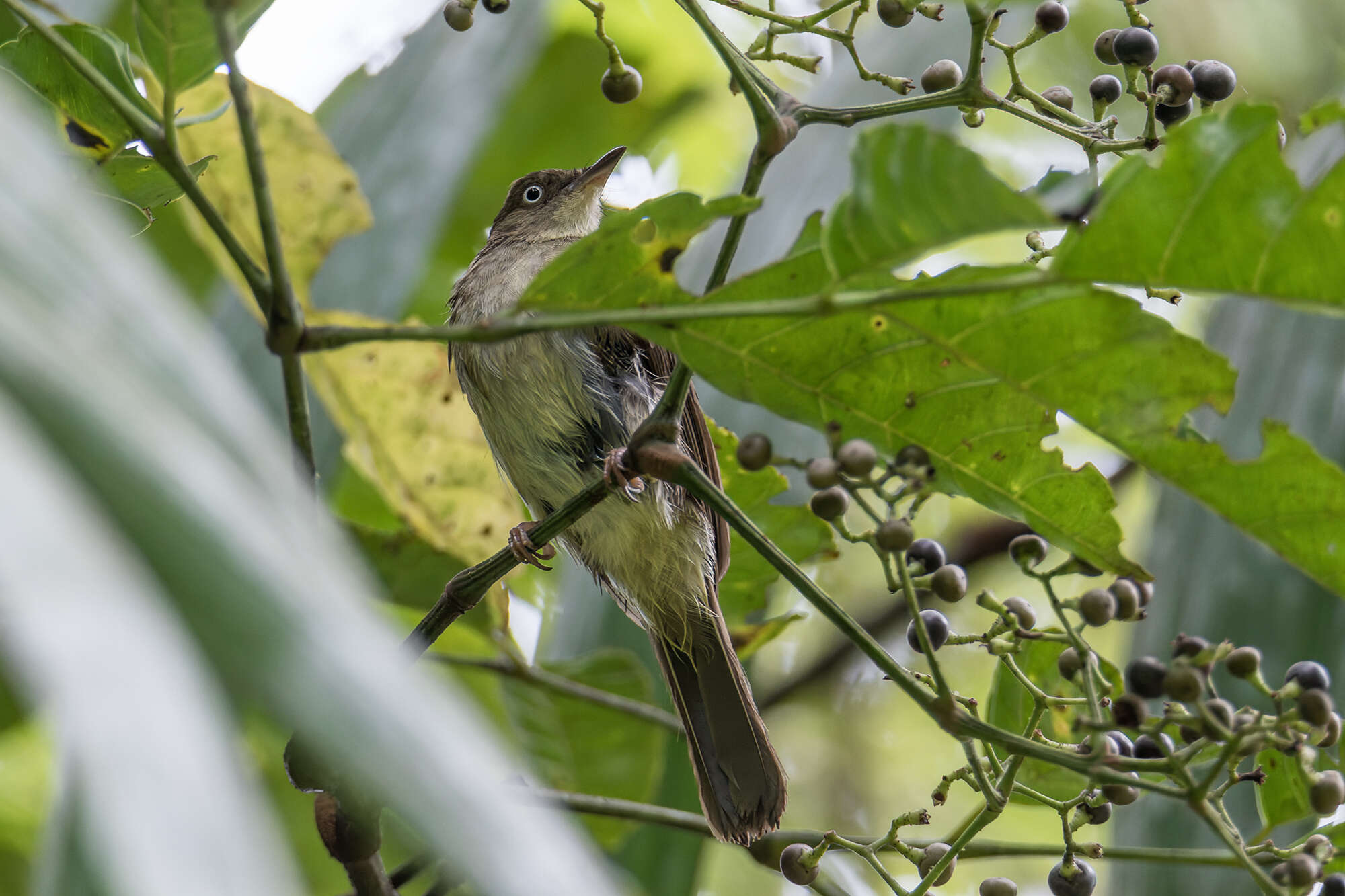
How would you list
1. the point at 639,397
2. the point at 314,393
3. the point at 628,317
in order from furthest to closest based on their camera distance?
the point at 639,397, the point at 314,393, the point at 628,317

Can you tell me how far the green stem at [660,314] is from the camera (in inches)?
48.8

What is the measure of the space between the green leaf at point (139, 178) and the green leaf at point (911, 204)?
3.86 ft

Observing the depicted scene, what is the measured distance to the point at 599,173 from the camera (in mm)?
4051

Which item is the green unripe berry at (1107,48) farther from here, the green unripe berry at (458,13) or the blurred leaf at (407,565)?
the blurred leaf at (407,565)

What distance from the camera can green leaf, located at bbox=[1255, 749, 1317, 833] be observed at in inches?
69.6

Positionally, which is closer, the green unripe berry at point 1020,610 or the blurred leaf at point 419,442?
the green unripe berry at point 1020,610

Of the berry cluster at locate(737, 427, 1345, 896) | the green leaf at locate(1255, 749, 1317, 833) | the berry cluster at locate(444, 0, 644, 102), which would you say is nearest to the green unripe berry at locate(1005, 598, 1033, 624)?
the berry cluster at locate(737, 427, 1345, 896)

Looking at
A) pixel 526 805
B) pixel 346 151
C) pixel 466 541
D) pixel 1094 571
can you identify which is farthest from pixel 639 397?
pixel 526 805

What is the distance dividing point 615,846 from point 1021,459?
1540 mm

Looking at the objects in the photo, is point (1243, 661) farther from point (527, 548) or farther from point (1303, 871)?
point (527, 548)

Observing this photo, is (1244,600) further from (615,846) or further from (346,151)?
(346,151)

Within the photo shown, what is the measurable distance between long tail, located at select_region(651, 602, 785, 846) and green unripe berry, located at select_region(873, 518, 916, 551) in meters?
1.15

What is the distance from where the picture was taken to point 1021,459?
1664 mm

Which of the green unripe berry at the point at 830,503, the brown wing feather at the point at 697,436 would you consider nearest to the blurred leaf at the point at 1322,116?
the green unripe berry at the point at 830,503
